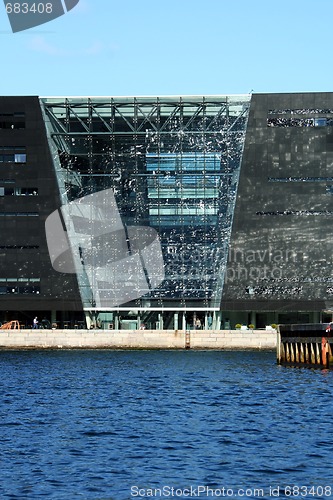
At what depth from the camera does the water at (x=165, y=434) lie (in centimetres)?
3584

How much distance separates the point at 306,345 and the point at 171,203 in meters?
45.3

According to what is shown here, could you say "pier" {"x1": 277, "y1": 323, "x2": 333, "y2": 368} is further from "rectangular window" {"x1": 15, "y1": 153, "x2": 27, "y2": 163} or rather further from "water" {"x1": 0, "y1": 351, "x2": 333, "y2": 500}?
"rectangular window" {"x1": 15, "y1": 153, "x2": 27, "y2": 163}

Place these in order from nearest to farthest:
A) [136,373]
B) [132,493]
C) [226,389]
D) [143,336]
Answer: [132,493] < [226,389] < [136,373] < [143,336]

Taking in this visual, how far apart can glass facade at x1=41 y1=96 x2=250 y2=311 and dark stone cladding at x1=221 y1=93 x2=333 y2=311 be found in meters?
1.48

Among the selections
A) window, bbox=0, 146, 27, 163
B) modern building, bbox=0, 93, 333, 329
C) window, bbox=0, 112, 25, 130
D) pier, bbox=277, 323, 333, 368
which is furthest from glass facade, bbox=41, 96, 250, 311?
pier, bbox=277, 323, 333, 368

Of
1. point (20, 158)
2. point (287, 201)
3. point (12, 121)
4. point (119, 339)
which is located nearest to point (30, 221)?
point (20, 158)

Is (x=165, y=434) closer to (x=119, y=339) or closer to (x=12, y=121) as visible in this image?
(x=119, y=339)

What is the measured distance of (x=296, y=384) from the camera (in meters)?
68.8

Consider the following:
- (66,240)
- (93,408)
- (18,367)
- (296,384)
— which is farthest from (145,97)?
(93,408)

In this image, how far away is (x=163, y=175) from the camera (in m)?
126

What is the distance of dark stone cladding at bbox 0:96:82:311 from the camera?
12631 cm

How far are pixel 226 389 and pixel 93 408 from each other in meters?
12.8

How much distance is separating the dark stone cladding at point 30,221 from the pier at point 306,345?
43186mm

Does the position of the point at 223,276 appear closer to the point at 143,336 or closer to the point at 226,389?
→ the point at 143,336
